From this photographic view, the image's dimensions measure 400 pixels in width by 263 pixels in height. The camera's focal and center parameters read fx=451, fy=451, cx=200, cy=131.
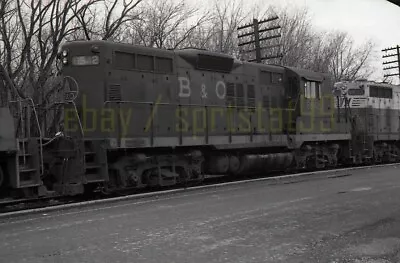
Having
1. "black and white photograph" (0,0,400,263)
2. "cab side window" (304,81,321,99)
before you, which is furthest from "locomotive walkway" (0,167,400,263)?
"cab side window" (304,81,321,99)

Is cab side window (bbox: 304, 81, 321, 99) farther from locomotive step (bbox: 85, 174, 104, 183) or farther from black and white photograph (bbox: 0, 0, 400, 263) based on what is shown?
locomotive step (bbox: 85, 174, 104, 183)

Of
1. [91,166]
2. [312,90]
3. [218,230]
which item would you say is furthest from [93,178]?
[312,90]

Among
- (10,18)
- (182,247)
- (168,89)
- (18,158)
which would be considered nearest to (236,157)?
(168,89)

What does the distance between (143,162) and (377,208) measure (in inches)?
222

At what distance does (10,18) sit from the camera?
21.2 metres

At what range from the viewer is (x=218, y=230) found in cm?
685

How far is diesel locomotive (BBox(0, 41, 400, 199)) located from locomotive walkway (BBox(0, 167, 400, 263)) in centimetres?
135

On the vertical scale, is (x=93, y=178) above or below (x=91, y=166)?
below

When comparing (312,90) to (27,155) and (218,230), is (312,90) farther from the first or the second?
(218,230)

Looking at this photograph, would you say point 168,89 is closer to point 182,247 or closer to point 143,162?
point 143,162

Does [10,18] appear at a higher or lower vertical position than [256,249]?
higher

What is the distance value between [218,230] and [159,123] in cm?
565

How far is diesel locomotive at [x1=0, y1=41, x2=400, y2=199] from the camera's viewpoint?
994 centimetres

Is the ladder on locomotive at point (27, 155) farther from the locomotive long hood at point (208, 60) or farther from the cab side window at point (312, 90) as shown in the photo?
the cab side window at point (312, 90)
